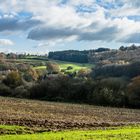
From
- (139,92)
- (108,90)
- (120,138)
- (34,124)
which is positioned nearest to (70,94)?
(108,90)

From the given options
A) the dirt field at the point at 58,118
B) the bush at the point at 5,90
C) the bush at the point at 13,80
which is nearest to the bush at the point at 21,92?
the bush at the point at 5,90

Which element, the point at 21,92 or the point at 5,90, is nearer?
the point at 21,92

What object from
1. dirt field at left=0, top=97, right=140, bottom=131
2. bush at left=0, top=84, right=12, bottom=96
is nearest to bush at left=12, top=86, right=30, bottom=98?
bush at left=0, top=84, right=12, bottom=96

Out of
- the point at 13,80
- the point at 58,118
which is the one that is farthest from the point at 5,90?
the point at 58,118

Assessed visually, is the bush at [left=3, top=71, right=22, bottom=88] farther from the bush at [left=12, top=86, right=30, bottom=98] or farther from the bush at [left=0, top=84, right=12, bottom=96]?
the bush at [left=12, top=86, right=30, bottom=98]

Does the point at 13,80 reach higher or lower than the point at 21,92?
higher

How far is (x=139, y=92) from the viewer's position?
9238 centimetres

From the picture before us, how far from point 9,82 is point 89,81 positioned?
33711 mm

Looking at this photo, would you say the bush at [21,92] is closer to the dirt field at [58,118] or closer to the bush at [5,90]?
the bush at [5,90]

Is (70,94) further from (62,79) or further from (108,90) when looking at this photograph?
(108,90)

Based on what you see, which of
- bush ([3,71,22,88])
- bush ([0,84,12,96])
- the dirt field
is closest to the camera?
the dirt field

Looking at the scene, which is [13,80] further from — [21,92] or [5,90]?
[21,92]

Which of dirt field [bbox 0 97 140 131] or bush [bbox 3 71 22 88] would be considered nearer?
dirt field [bbox 0 97 140 131]

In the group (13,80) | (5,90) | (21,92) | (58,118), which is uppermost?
(13,80)
